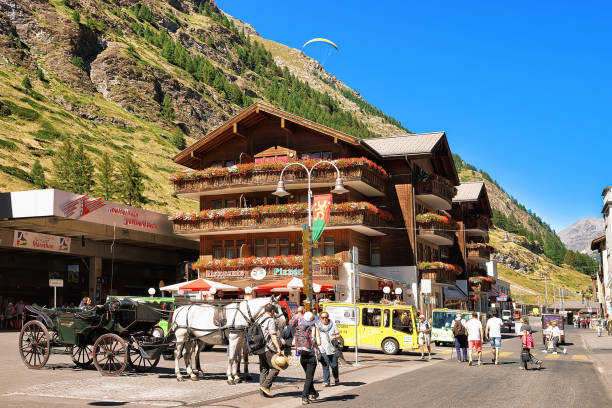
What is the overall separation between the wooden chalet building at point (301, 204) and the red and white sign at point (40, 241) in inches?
334

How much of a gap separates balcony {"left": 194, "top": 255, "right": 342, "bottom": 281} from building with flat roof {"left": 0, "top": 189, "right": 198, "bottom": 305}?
594cm

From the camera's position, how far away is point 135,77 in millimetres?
156000

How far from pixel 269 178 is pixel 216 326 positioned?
2919 centimetres

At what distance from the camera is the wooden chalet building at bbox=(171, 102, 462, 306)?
147 feet

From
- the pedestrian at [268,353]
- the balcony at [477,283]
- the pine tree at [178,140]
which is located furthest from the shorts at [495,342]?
the pine tree at [178,140]

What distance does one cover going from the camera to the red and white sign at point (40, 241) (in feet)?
132

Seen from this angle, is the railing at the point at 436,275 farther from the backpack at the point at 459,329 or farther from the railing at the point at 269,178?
the backpack at the point at 459,329

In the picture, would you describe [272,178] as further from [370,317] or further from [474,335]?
[474,335]

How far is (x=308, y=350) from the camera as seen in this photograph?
15.1 meters

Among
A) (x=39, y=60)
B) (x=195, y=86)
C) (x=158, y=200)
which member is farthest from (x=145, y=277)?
(x=195, y=86)

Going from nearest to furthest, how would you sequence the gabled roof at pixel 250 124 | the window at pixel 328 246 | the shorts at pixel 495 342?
the shorts at pixel 495 342, the window at pixel 328 246, the gabled roof at pixel 250 124

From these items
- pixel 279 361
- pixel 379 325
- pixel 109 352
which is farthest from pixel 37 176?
pixel 279 361

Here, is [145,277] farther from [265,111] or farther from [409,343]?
[409,343]

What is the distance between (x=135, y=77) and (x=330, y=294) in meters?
125
